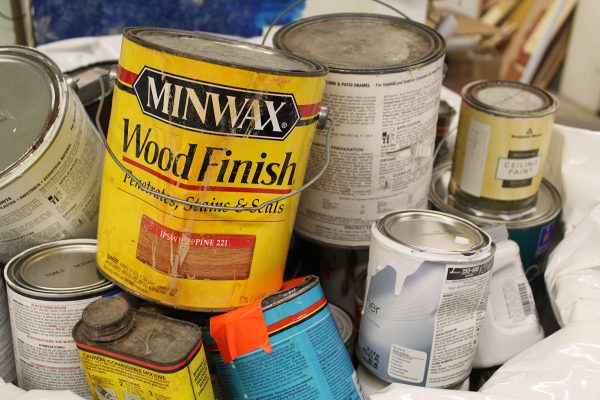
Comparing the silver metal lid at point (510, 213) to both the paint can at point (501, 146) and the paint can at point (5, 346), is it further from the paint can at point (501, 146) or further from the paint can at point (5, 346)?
the paint can at point (5, 346)

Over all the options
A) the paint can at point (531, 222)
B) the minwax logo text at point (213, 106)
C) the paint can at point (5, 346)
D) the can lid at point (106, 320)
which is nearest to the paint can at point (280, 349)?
the can lid at point (106, 320)

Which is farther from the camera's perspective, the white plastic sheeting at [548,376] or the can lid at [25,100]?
the can lid at [25,100]

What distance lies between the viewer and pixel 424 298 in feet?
3.00

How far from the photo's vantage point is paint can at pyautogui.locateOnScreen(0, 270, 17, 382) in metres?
1.01

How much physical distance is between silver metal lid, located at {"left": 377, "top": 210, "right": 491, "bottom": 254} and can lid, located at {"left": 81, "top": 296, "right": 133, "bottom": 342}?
1.19 ft

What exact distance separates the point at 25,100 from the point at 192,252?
1.31ft

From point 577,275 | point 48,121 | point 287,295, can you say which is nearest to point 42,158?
point 48,121

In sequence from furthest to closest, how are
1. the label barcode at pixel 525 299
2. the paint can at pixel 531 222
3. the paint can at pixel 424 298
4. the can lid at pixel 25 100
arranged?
the paint can at pixel 531 222, the label barcode at pixel 525 299, the can lid at pixel 25 100, the paint can at pixel 424 298

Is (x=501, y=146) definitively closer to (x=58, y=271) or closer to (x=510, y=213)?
(x=510, y=213)

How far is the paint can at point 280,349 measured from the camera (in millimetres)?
877

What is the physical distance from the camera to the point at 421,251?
893mm

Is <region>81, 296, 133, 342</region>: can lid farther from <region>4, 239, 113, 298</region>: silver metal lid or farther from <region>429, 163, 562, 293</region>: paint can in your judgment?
<region>429, 163, 562, 293</region>: paint can

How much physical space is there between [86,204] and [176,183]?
279 millimetres

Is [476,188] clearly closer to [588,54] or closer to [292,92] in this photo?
[292,92]
